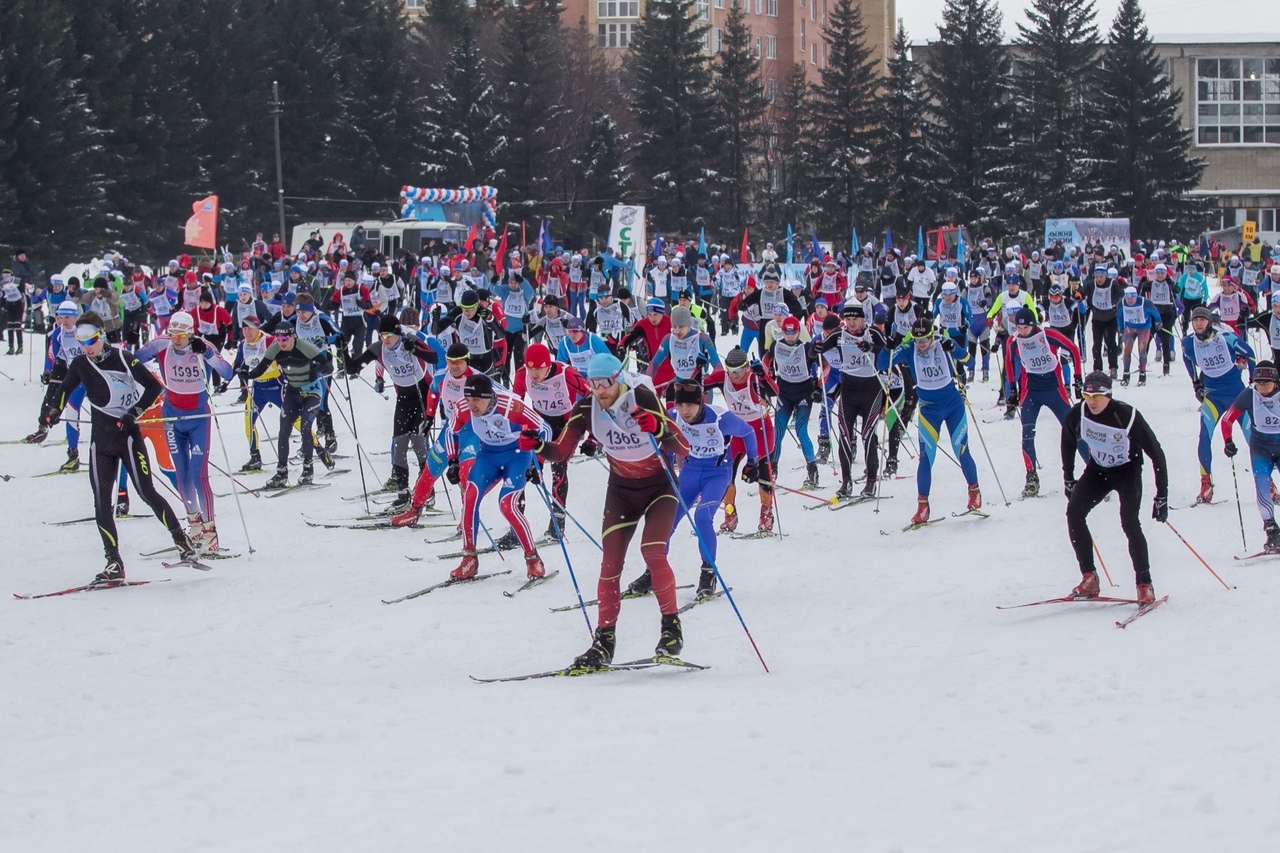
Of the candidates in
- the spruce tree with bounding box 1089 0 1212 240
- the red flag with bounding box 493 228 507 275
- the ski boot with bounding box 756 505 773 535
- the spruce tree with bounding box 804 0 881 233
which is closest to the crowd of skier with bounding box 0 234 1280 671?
the ski boot with bounding box 756 505 773 535

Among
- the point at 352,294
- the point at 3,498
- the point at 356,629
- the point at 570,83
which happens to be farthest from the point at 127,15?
the point at 356,629

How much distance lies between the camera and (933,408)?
12.7 metres

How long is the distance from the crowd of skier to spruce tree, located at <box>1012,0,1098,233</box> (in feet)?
107

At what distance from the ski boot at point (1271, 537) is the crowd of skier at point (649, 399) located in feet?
0.36

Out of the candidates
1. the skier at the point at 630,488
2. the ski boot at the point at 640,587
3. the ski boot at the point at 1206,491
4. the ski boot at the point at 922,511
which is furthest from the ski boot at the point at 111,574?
the ski boot at the point at 1206,491

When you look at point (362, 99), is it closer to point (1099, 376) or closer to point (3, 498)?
point (3, 498)

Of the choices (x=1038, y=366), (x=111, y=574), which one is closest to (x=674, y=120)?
(x=1038, y=366)

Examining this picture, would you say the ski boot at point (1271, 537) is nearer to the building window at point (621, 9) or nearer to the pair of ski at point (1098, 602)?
the pair of ski at point (1098, 602)

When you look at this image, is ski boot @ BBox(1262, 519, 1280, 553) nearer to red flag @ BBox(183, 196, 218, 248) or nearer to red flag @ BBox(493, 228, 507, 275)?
red flag @ BBox(493, 228, 507, 275)

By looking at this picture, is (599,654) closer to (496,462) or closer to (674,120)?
(496,462)

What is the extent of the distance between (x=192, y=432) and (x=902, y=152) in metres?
50.0

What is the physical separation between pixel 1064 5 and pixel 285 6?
96.5 feet

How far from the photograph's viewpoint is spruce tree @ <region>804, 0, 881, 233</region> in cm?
5853

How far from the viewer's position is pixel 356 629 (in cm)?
922
